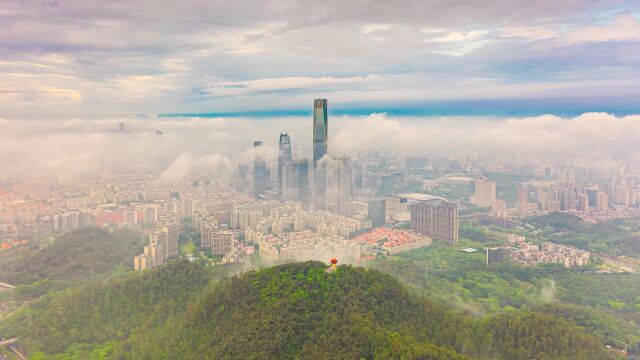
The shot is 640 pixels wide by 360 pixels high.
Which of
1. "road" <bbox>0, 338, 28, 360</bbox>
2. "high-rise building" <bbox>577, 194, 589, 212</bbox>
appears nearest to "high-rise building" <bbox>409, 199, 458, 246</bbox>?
"high-rise building" <bbox>577, 194, 589, 212</bbox>

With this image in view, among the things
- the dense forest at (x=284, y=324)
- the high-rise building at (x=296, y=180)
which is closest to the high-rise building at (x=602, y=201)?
the high-rise building at (x=296, y=180)

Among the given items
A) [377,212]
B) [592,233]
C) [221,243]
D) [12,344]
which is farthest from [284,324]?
[592,233]

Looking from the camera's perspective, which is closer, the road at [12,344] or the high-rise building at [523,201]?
the road at [12,344]

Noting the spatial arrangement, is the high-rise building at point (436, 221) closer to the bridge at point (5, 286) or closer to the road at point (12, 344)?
the road at point (12, 344)

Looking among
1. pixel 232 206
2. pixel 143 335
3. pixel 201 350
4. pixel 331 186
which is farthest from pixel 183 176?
pixel 201 350

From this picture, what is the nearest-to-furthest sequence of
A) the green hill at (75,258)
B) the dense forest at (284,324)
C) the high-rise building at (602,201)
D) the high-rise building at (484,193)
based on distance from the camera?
the dense forest at (284,324) → the green hill at (75,258) → the high-rise building at (602,201) → the high-rise building at (484,193)

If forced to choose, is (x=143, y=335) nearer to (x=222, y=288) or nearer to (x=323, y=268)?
(x=222, y=288)
